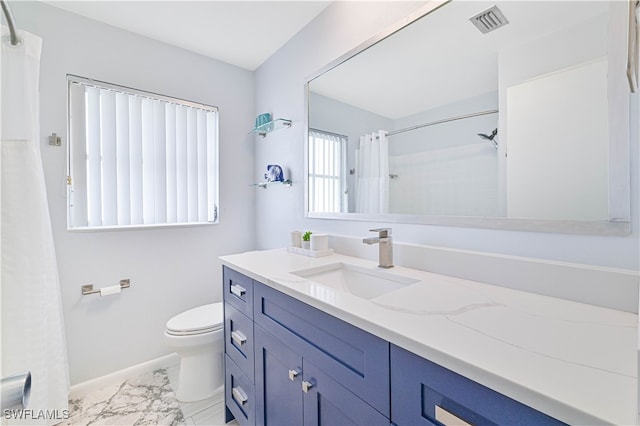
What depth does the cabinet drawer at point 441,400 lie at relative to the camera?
1.50ft

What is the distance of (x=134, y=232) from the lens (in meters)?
1.87

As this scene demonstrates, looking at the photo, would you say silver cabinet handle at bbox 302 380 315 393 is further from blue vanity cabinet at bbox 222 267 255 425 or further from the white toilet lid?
the white toilet lid

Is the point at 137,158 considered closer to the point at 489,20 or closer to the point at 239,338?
the point at 239,338

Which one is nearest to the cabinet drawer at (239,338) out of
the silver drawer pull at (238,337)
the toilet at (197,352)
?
the silver drawer pull at (238,337)

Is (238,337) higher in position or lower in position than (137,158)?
lower

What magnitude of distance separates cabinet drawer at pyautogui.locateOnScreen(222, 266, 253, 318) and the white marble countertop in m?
0.29

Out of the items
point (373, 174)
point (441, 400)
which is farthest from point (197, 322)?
→ point (441, 400)

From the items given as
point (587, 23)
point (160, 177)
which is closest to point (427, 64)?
point (587, 23)

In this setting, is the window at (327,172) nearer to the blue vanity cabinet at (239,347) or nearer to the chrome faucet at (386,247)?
the chrome faucet at (386,247)

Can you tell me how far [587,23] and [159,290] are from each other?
2.53 metres

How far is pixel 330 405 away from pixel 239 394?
2.42 feet

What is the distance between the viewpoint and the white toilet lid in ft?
5.12

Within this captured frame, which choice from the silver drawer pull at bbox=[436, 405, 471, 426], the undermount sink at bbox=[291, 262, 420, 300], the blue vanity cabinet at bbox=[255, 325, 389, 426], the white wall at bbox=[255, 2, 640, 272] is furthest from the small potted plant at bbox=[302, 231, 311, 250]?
the silver drawer pull at bbox=[436, 405, 471, 426]

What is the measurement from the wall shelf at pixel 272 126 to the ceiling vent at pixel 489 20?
1217mm
